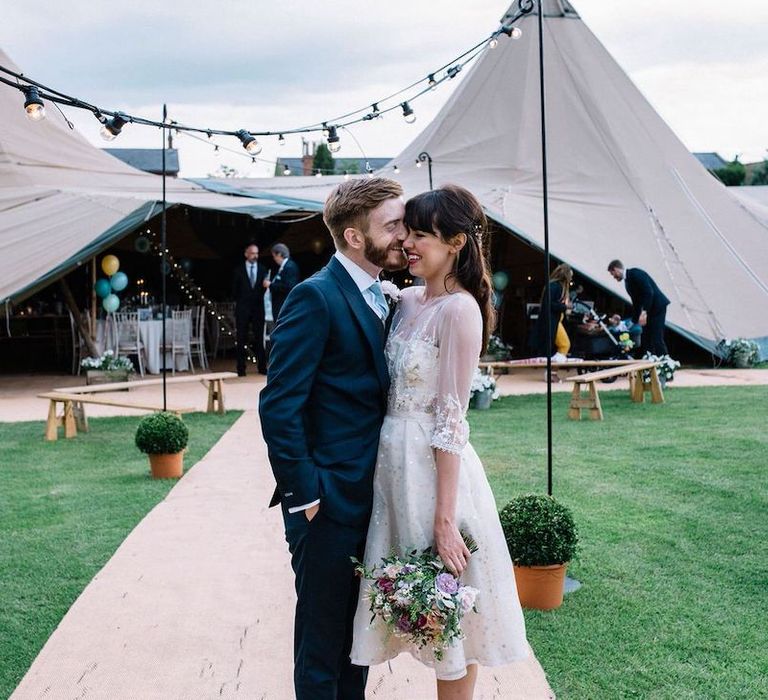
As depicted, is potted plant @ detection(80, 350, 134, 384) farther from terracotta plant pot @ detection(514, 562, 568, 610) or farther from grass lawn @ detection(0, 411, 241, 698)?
terracotta plant pot @ detection(514, 562, 568, 610)

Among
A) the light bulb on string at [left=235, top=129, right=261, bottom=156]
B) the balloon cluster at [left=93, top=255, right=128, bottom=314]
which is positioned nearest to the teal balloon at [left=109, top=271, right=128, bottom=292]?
the balloon cluster at [left=93, top=255, right=128, bottom=314]

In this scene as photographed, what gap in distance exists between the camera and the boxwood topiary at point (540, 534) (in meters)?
3.81

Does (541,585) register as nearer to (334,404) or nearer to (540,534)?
(540,534)

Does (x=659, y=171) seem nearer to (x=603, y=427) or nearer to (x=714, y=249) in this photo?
(x=714, y=249)

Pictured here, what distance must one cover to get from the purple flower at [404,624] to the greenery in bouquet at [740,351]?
12059 millimetres

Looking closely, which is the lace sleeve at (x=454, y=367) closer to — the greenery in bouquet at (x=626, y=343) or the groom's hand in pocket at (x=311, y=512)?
the groom's hand in pocket at (x=311, y=512)

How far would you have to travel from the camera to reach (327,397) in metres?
2.39

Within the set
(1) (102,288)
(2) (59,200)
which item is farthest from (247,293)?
(2) (59,200)

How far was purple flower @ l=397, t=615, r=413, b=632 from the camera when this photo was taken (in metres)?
2.27

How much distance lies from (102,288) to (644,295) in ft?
24.5

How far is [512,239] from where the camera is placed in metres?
16.5

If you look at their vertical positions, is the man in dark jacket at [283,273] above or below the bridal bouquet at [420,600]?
above

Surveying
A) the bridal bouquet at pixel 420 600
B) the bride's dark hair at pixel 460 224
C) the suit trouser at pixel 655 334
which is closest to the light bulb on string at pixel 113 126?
the bride's dark hair at pixel 460 224

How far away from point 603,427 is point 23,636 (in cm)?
603
